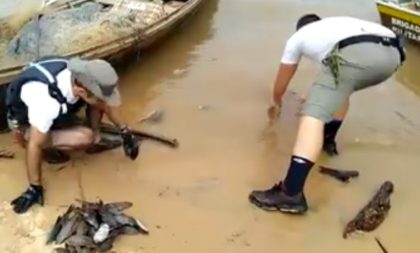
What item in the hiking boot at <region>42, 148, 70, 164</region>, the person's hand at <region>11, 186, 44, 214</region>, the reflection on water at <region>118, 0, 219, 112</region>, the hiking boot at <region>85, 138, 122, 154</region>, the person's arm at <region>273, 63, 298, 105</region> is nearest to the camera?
the person's hand at <region>11, 186, 44, 214</region>

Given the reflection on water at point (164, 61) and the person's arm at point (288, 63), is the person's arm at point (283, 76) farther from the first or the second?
the reflection on water at point (164, 61)

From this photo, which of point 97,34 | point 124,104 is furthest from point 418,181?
point 97,34

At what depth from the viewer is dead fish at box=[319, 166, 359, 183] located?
244 inches

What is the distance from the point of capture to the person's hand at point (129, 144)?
6.06m

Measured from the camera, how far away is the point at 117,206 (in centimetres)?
553

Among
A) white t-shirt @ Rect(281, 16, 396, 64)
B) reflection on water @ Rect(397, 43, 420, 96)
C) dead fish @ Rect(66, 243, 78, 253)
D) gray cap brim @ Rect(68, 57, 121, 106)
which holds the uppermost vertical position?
white t-shirt @ Rect(281, 16, 396, 64)

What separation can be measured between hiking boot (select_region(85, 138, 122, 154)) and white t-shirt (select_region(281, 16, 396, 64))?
63.7 inches

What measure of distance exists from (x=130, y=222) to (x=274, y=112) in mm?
2297

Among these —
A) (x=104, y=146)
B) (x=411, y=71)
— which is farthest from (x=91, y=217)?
(x=411, y=71)

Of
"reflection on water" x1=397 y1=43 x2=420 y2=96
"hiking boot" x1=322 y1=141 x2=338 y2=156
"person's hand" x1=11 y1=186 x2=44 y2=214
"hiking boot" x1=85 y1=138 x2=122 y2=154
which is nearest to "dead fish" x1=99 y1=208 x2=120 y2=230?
"person's hand" x1=11 y1=186 x2=44 y2=214

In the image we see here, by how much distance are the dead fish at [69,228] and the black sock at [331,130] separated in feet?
7.33

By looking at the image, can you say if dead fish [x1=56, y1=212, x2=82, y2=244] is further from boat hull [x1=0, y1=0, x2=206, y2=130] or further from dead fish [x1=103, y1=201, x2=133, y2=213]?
boat hull [x1=0, y1=0, x2=206, y2=130]

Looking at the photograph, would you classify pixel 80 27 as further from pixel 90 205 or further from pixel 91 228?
pixel 91 228

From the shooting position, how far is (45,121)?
539 cm
